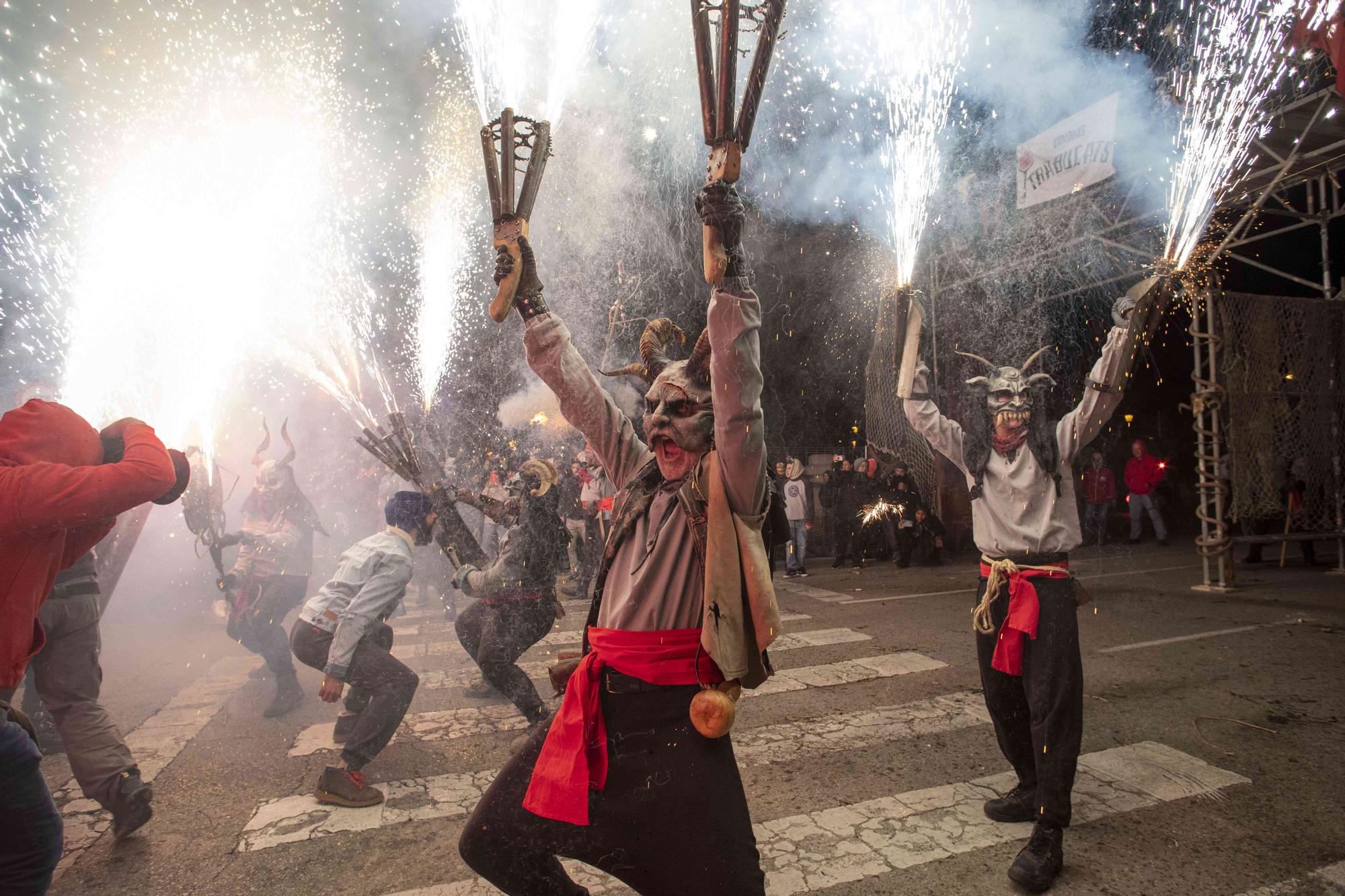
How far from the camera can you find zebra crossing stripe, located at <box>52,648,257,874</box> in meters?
3.69

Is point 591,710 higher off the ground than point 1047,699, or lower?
higher

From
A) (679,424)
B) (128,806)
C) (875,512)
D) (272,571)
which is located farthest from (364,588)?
(875,512)

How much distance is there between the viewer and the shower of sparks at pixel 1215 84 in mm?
5746

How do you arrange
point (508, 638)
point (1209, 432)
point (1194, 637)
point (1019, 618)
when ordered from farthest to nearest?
point (1209, 432), point (1194, 637), point (508, 638), point (1019, 618)

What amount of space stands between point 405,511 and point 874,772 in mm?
3246

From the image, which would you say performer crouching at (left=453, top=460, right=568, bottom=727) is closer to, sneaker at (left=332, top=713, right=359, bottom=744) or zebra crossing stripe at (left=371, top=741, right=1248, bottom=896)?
sneaker at (left=332, top=713, right=359, bottom=744)

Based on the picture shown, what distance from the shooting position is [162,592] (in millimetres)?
10945

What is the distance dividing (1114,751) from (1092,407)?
2.24 m

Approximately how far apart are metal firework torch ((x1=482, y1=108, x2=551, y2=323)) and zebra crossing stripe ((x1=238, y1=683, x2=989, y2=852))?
2.82m

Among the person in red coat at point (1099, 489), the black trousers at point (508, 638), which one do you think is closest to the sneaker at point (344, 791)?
the black trousers at point (508, 638)

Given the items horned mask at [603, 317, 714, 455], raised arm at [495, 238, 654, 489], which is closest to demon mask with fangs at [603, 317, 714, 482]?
horned mask at [603, 317, 714, 455]

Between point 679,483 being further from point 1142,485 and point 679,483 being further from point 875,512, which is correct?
point 1142,485

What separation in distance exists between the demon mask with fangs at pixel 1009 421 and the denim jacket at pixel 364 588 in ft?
10.6

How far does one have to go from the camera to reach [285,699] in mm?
5586
